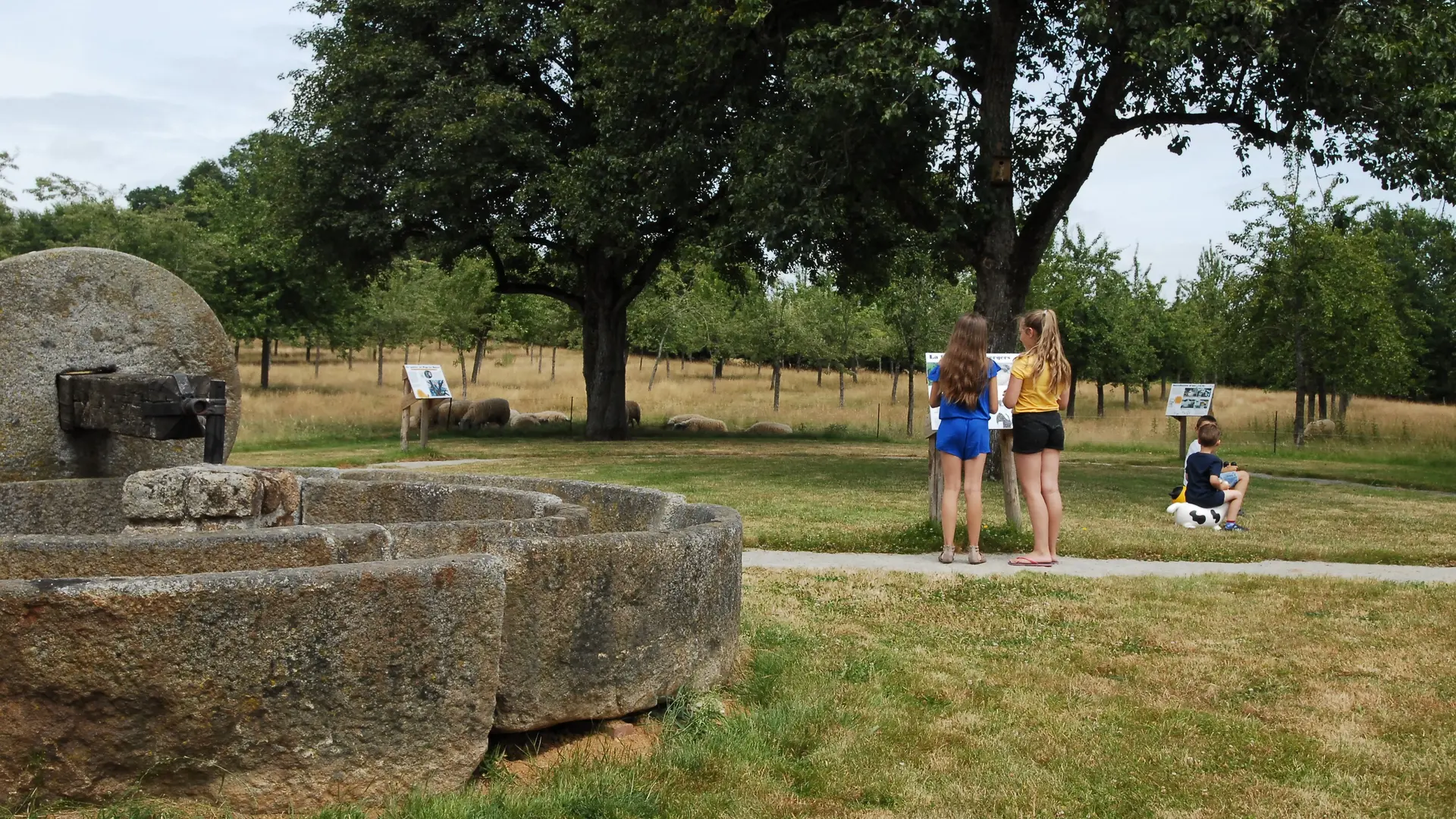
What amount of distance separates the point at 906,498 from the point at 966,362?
6344 millimetres

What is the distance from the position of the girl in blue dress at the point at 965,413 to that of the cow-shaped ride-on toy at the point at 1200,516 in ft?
14.1

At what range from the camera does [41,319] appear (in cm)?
618

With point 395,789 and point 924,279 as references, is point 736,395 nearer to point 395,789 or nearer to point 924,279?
point 924,279

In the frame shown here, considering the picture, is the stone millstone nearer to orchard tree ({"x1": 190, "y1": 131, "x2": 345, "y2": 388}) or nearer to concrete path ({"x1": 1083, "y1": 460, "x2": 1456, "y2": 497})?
concrete path ({"x1": 1083, "y1": 460, "x2": 1456, "y2": 497})

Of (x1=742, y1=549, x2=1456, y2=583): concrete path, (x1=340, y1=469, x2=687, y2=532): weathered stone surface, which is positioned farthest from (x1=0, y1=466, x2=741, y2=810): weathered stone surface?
(x1=742, y1=549, x2=1456, y2=583): concrete path

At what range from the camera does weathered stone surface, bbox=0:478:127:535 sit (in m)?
5.98

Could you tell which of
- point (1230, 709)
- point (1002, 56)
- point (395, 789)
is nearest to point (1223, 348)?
point (1002, 56)

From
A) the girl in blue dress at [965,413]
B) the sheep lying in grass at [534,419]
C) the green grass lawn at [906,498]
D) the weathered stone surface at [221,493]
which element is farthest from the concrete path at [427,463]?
the weathered stone surface at [221,493]

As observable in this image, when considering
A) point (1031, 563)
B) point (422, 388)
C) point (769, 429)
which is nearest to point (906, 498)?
point (1031, 563)

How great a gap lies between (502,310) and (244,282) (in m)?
9.26

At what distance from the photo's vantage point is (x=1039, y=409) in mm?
8969

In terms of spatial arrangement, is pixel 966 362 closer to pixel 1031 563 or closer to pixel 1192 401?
pixel 1031 563

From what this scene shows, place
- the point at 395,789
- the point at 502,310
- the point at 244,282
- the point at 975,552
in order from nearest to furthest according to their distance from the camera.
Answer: the point at 395,789 < the point at 975,552 < the point at 244,282 < the point at 502,310

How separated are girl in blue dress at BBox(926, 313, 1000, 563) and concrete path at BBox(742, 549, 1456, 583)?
0.35m
